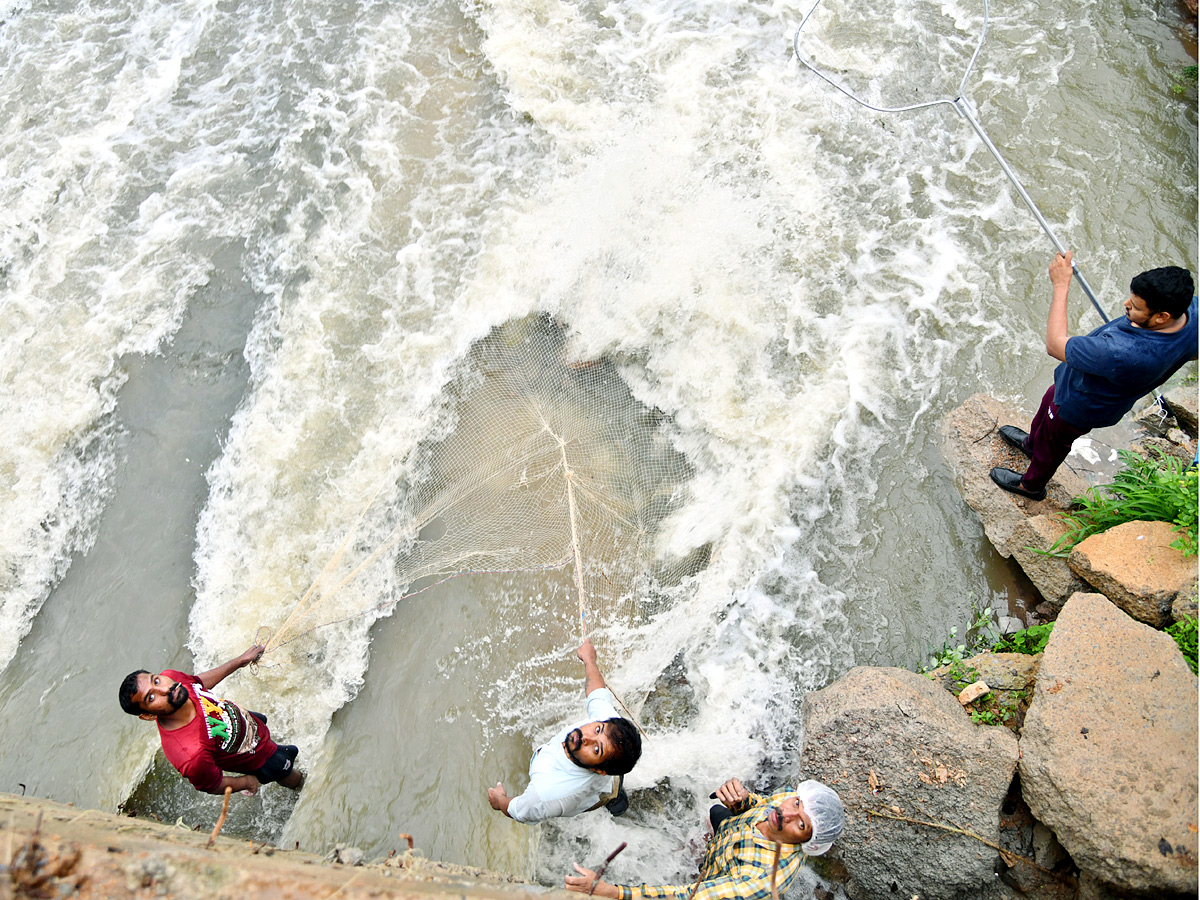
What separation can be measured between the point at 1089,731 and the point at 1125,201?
179 inches

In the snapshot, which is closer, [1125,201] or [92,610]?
[92,610]

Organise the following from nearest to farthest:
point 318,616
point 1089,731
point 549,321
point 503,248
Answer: point 1089,731 < point 318,616 < point 549,321 < point 503,248

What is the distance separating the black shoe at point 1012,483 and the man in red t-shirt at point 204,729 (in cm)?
443

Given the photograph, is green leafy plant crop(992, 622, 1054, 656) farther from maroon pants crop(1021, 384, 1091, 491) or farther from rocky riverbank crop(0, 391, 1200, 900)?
maroon pants crop(1021, 384, 1091, 491)

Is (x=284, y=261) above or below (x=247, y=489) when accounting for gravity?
above

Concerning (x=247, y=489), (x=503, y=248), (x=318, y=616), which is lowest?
(x=318, y=616)

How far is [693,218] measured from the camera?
5.80m

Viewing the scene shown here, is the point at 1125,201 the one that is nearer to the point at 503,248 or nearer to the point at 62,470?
the point at 503,248

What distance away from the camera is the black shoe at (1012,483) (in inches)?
172

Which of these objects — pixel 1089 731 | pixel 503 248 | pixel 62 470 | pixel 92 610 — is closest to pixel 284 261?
pixel 503 248

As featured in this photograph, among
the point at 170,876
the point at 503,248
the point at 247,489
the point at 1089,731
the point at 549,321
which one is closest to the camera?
the point at 170,876

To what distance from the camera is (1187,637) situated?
142 inches

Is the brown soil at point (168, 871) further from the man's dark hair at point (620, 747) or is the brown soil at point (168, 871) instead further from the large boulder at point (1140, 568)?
the large boulder at point (1140, 568)

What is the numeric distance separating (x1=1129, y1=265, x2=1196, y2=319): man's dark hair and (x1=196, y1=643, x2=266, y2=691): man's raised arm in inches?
178
